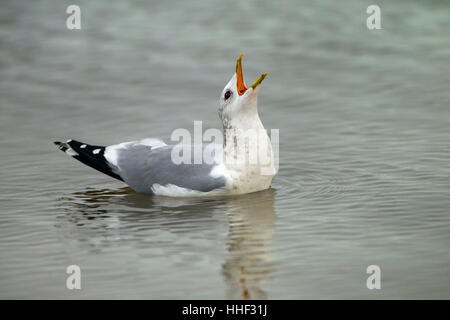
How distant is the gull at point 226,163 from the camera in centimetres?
796

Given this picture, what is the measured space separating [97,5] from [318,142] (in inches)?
277

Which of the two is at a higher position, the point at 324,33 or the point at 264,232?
the point at 324,33

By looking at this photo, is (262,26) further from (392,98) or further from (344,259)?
(344,259)

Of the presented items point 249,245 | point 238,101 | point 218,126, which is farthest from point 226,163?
point 218,126

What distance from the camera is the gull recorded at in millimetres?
7965

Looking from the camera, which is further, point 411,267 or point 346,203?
point 346,203

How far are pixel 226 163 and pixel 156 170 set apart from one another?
69cm

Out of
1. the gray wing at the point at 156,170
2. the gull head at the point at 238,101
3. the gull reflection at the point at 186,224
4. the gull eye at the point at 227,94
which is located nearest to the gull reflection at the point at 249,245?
the gull reflection at the point at 186,224

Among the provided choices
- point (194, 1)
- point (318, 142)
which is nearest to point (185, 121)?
point (318, 142)

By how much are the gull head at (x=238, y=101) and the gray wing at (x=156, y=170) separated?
0.49 m

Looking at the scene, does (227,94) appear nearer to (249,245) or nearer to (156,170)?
(156,170)

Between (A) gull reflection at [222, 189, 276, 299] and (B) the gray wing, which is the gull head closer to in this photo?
(B) the gray wing

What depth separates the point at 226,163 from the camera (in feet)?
26.4

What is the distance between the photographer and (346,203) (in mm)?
7586
